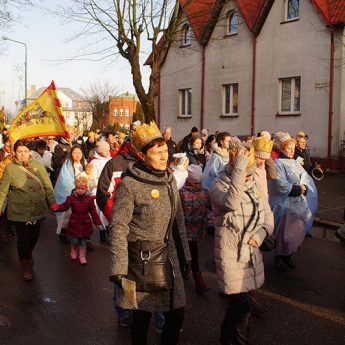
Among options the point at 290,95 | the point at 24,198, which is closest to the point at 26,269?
Answer: the point at 24,198

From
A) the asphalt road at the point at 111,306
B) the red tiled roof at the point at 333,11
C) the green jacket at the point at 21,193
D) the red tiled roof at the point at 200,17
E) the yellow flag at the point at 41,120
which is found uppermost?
the red tiled roof at the point at 200,17

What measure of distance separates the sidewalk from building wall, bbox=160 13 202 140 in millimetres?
10023

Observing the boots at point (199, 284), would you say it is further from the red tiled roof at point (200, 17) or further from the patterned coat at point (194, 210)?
the red tiled roof at point (200, 17)

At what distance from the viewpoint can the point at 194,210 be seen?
5.93 metres

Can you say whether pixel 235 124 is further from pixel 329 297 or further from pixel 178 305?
pixel 178 305

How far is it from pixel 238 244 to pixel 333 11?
56.5ft

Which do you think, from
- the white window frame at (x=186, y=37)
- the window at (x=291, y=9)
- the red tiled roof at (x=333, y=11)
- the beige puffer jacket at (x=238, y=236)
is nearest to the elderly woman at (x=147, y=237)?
the beige puffer jacket at (x=238, y=236)

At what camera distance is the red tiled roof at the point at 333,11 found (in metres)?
18.8

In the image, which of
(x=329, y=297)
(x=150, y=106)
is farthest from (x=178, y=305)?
(x=150, y=106)

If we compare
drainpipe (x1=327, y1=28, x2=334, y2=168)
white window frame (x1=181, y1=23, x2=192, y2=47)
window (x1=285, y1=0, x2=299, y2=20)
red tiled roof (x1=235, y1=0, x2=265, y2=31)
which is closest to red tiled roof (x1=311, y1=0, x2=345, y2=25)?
drainpipe (x1=327, y1=28, x2=334, y2=168)

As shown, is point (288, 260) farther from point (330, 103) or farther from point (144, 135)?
point (330, 103)

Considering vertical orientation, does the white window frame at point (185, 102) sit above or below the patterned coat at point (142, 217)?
above

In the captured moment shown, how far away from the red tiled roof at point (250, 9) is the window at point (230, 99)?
3071 millimetres

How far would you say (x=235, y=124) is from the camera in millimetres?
24109
